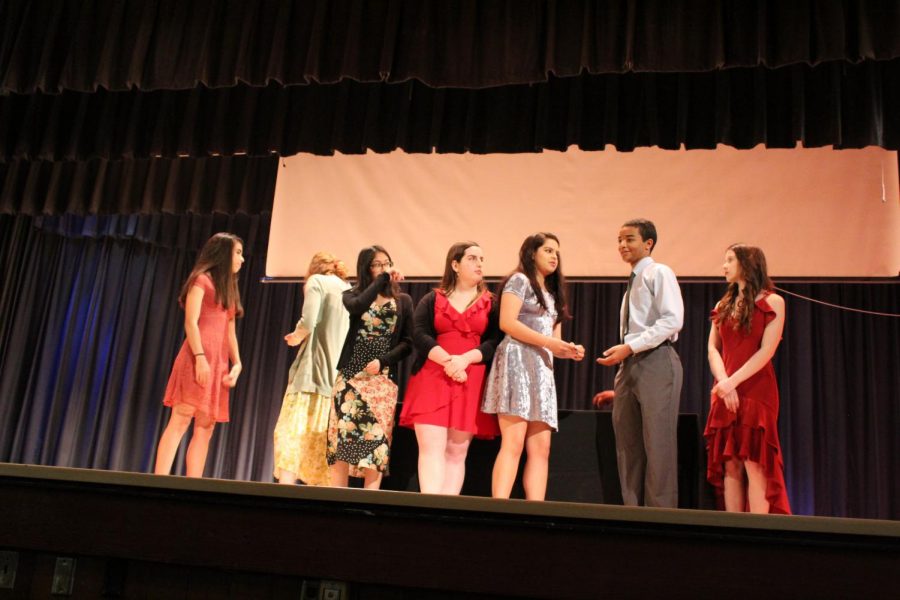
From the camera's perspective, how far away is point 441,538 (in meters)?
1.70

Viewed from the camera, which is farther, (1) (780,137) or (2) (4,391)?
(2) (4,391)

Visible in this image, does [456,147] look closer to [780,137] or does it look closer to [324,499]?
[780,137]

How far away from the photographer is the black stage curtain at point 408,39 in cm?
416

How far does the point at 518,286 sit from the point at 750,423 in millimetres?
1231

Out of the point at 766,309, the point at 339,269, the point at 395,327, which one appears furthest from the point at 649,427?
the point at 339,269

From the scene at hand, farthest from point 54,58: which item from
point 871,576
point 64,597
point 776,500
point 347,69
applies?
point 871,576

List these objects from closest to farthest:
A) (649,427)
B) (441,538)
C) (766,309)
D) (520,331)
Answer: (441,538)
(649,427)
(520,331)
(766,309)

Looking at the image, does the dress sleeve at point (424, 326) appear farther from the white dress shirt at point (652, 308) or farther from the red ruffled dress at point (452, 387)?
the white dress shirt at point (652, 308)

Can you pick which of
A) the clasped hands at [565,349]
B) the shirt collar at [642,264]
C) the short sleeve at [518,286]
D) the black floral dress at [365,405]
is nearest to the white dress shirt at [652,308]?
the shirt collar at [642,264]

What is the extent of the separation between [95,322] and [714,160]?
5.93m

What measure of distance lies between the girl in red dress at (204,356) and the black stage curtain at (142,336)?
324cm

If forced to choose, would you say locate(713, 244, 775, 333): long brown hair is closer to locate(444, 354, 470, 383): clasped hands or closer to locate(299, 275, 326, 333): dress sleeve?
locate(444, 354, 470, 383): clasped hands

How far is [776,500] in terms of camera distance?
12.2ft

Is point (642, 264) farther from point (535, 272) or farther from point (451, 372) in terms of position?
point (451, 372)
